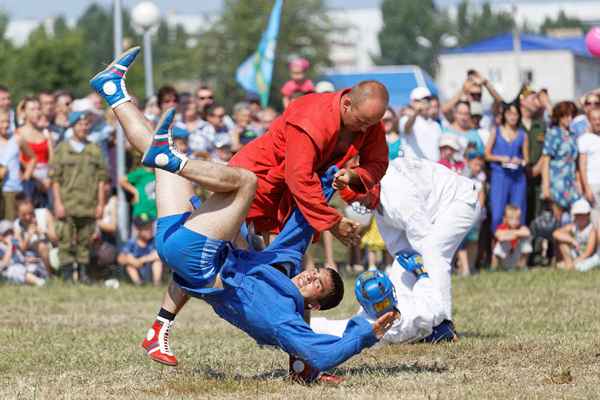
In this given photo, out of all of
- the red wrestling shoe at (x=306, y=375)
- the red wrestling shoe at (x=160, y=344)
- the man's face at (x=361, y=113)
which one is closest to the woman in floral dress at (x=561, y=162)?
the man's face at (x=361, y=113)

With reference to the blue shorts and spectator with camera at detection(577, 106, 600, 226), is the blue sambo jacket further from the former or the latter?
spectator with camera at detection(577, 106, 600, 226)

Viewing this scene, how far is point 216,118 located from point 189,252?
838 centimetres

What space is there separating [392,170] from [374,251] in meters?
5.64

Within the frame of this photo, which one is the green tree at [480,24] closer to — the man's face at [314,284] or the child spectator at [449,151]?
the child spectator at [449,151]

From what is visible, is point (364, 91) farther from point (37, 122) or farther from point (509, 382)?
point (37, 122)

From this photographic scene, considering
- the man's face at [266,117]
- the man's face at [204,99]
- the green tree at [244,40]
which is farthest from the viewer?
the green tree at [244,40]

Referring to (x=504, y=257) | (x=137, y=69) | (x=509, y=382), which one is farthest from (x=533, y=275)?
(x=137, y=69)

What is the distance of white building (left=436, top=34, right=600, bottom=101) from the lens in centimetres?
11081

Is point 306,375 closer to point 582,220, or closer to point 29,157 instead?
point 29,157

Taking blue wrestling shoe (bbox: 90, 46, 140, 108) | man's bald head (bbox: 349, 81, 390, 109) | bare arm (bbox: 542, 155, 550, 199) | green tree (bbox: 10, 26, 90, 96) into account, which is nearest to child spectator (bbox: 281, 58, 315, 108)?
bare arm (bbox: 542, 155, 550, 199)

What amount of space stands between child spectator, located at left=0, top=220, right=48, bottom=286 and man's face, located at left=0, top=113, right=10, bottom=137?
99cm

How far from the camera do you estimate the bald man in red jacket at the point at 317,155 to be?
24.6 feet

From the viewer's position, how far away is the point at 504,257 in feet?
50.3

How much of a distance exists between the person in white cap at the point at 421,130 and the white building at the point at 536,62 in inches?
3730
